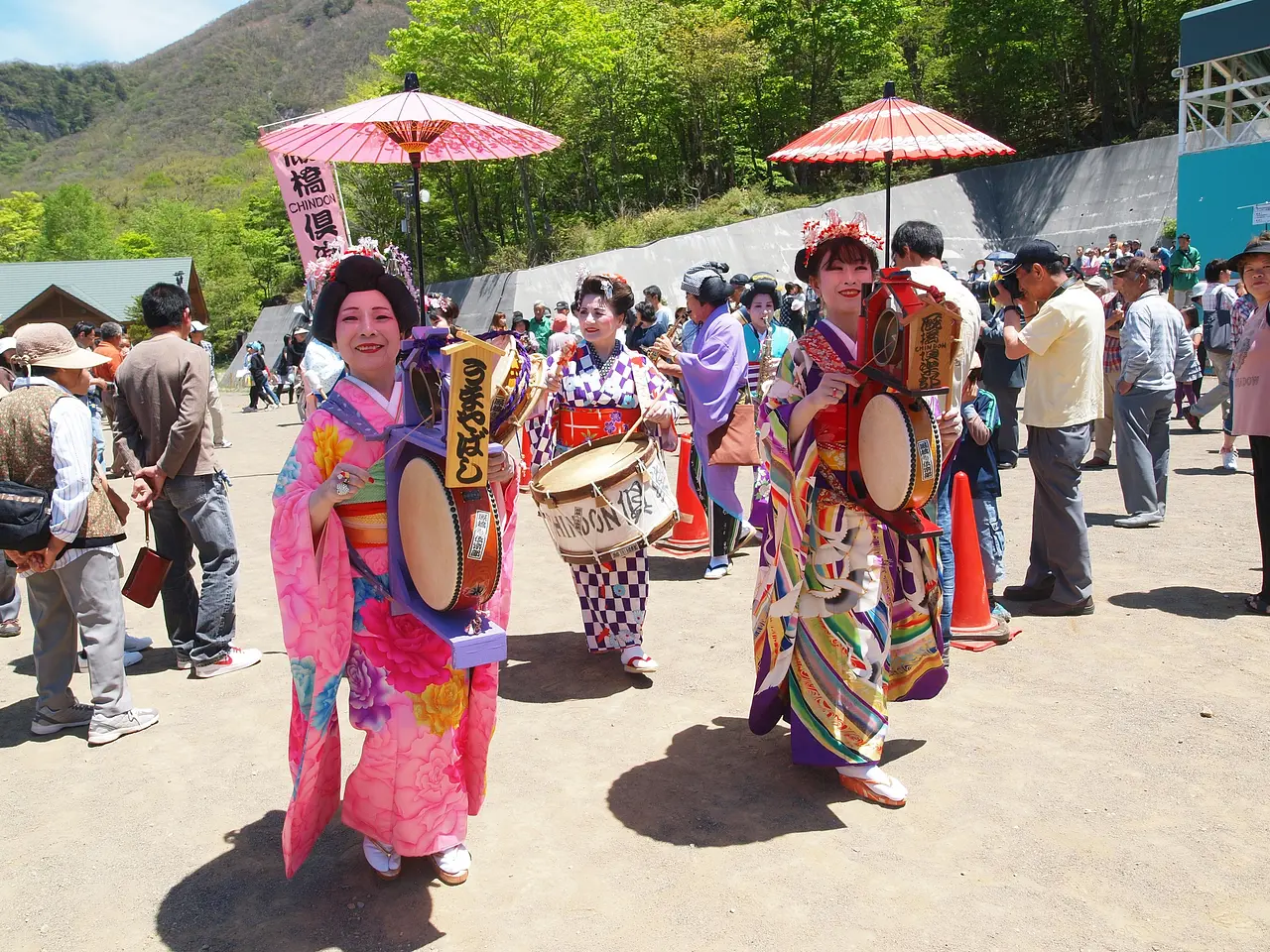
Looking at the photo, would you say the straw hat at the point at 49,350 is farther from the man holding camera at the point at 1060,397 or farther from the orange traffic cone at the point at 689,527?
the man holding camera at the point at 1060,397

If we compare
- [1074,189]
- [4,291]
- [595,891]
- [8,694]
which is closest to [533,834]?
[595,891]

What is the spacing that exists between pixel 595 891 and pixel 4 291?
Result: 42842 millimetres

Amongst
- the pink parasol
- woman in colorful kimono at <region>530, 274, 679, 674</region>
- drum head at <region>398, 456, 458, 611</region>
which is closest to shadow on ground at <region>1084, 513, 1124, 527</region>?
woman in colorful kimono at <region>530, 274, 679, 674</region>

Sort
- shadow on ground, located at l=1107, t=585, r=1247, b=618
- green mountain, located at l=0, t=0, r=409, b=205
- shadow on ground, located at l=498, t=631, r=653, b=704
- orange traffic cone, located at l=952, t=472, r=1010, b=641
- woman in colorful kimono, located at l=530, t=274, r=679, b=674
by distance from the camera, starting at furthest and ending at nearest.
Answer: green mountain, located at l=0, t=0, r=409, b=205, shadow on ground, located at l=1107, t=585, r=1247, b=618, orange traffic cone, located at l=952, t=472, r=1010, b=641, woman in colorful kimono, located at l=530, t=274, r=679, b=674, shadow on ground, located at l=498, t=631, r=653, b=704

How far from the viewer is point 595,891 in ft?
10.1

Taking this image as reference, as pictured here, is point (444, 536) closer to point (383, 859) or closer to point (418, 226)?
point (383, 859)

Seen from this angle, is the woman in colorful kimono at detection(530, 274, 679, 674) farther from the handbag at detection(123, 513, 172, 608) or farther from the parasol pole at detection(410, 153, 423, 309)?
the handbag at detection(123, 513, 172, 608)

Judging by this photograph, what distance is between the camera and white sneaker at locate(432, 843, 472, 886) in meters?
3.13

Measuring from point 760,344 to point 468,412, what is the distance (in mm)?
5084

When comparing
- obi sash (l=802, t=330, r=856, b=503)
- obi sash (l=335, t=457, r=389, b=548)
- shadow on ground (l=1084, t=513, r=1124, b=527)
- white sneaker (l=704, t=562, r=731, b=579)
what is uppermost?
obi sash (l=802, t=330, r=856, b=503)

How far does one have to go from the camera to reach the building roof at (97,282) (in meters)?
37.3

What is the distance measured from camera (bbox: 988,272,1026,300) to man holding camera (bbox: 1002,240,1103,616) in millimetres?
29

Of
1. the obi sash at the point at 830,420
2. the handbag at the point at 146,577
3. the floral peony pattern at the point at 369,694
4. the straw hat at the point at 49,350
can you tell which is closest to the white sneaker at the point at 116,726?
the handbag at the point at 146,577

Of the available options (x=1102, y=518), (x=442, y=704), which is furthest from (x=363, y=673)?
(x=1102, y=518)
